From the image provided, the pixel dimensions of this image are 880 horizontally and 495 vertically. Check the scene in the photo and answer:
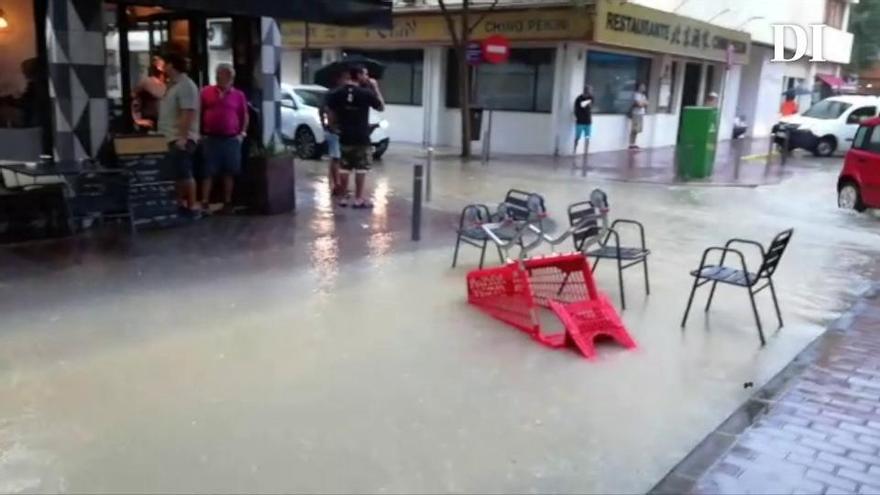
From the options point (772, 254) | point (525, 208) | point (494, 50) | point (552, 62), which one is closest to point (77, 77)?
point (525, 208)

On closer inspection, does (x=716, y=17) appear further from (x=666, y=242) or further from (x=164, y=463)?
(x=164, y=463)

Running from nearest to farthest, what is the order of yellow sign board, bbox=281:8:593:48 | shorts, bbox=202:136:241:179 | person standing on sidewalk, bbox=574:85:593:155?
shorts, bbox=202:136:241:179 → yellow sign board, bbox=281:8:593:48 → person standing on sidewalk, bbox=574:85:593:155

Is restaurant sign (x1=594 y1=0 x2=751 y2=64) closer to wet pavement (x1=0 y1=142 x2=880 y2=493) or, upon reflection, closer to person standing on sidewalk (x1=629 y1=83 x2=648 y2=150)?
person standing on sidewalk (x1=629 y1=83 x2=648 y2=150)

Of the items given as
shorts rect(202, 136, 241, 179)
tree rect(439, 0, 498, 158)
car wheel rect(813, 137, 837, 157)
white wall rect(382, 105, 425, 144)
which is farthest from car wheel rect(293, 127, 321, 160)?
car wheel rect(813, 137, 837, 157)

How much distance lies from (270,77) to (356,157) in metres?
1.54

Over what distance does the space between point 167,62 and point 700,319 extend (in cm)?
703

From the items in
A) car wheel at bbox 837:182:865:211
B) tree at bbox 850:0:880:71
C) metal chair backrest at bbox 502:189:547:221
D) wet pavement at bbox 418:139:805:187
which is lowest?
wet pavement at bbox 418:139:805:187

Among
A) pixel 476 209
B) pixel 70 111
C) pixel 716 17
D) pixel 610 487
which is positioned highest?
pixel 716 17

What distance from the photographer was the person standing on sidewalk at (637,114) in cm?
2206

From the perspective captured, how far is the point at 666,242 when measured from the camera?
939cm

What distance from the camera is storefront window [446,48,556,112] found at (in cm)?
2002

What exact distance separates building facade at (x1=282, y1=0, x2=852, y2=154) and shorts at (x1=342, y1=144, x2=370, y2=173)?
24.9 feet

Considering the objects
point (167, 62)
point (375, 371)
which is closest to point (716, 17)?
point (167, 62)

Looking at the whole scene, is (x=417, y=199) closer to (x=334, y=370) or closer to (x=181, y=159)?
(x=181, y=159)
